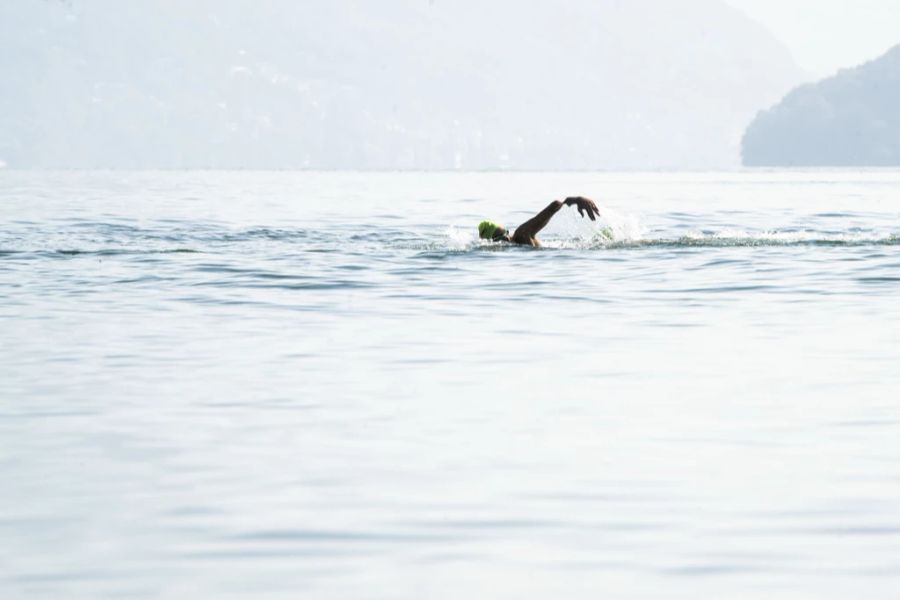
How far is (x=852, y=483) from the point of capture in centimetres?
988

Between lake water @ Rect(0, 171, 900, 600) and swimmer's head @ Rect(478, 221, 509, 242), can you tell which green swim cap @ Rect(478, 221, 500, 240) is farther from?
lake water @ Rect(0, 171, 900, 600)

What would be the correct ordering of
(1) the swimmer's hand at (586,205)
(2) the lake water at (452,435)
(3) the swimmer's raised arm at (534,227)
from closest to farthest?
(2) the lake water at (452,435)
(1) the swimmer's hand at (586,205)
(3) the swimmer's raised arm at (534,227)

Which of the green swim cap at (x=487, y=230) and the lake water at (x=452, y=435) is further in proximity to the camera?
the green swim cap at (x=487, y=230)

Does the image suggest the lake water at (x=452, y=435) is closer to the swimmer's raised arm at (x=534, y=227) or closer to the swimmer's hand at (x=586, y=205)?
the swimmer's hand at (x=586, y=205)

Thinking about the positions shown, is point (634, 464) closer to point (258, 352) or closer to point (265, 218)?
point (258, 352)

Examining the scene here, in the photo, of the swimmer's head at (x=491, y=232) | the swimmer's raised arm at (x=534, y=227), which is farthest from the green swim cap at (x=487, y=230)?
the swimmer's raised arm at (x=534, y=227)

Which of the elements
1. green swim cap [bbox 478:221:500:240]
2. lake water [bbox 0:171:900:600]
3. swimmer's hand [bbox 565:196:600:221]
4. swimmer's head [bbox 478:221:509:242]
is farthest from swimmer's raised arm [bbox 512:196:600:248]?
lake water [bbox 0:171:900:600]

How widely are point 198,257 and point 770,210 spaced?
34392 mm

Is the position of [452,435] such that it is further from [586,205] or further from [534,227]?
[534,227]

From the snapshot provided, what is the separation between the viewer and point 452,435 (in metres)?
11.4

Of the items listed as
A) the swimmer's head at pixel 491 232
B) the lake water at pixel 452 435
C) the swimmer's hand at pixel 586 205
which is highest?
the swimmer's hand at pixel 586 205

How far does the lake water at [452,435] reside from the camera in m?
8.07

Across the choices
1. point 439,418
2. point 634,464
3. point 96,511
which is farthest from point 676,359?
point 96,511

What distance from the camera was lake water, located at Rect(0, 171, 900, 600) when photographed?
26.5 feet
